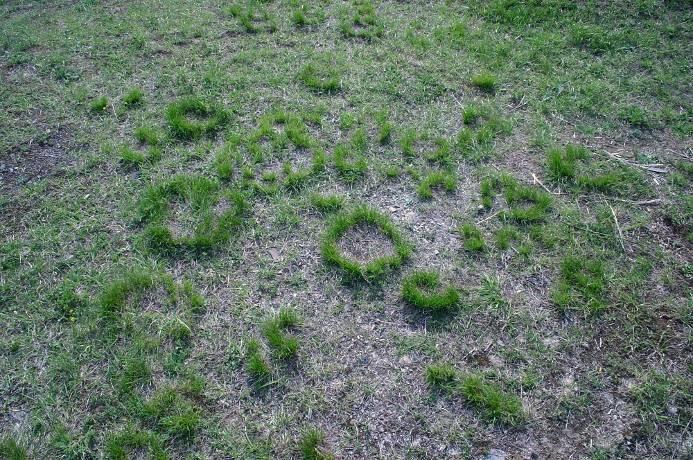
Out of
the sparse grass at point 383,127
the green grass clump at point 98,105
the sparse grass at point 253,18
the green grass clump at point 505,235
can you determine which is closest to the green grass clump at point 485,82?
the sparse grass at point 383,127

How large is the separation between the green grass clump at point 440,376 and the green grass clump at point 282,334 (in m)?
0.87

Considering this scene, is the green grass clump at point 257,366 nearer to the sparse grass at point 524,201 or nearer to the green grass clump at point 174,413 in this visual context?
the green grass clump at point 174,413

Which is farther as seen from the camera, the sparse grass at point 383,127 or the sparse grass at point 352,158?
the sparse grass at point 383,127

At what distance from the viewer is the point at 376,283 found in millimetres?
3957

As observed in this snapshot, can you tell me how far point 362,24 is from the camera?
259 inches

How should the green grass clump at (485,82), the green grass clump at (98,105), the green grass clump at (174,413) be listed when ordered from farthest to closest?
the green grass clump at (485,82)
the green grass clump at (98,105)
the green grass clump at (174,413)

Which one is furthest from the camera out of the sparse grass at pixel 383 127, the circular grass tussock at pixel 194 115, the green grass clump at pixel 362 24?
the green grass clump at pixel 362 24

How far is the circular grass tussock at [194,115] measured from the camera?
5.13 metres

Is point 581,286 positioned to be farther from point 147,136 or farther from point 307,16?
point 307,16

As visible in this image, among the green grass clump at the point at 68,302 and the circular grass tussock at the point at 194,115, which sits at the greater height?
the circular grass tussock at the point at 194,115

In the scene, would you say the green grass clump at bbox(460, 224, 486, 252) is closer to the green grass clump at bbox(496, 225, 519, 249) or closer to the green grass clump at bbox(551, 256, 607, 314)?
the green grass clump at bbox(496, 225, 519, 249)

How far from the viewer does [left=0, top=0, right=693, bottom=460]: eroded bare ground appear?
3.28 meters

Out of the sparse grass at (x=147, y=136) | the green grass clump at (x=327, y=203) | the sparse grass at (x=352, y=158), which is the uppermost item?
the sparse grass at (x=147, y=136)

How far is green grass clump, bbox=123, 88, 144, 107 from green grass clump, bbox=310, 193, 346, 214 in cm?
232
